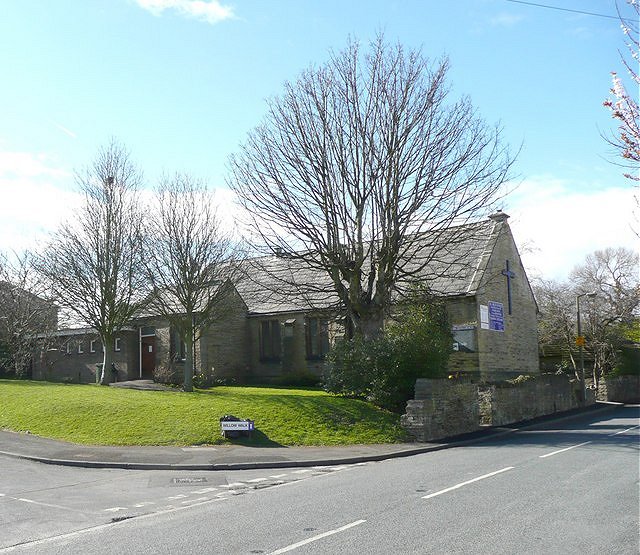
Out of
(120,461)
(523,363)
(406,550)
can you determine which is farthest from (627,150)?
(523,363)

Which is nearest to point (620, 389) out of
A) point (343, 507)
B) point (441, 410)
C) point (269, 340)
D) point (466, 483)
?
point (269, 340)

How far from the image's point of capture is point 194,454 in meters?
16.2

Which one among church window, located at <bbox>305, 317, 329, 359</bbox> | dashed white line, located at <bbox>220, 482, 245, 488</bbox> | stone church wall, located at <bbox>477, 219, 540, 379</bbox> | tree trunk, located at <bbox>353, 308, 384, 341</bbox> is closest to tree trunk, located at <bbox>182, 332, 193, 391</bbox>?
tree trunk, located at <bbox>353, 308, 384, 341</bbox>

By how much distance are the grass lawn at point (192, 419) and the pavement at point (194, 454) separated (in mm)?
597

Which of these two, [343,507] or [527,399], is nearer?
[343,507]

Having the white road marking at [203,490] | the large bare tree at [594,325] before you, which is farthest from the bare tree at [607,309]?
the white road marking at [203,490]

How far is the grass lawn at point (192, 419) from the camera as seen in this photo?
18250mm

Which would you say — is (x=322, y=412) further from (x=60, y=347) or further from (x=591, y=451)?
(x=60, y=347)

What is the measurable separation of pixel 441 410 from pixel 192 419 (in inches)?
302

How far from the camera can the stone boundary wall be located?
20.0 metres

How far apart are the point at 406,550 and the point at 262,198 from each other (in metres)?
18.8

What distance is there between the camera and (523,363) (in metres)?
35.8

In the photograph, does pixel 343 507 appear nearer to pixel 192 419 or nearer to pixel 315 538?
pixel 315 538

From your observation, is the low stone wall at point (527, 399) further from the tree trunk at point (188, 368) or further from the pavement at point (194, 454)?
the tree trunk at point (188, 368)
